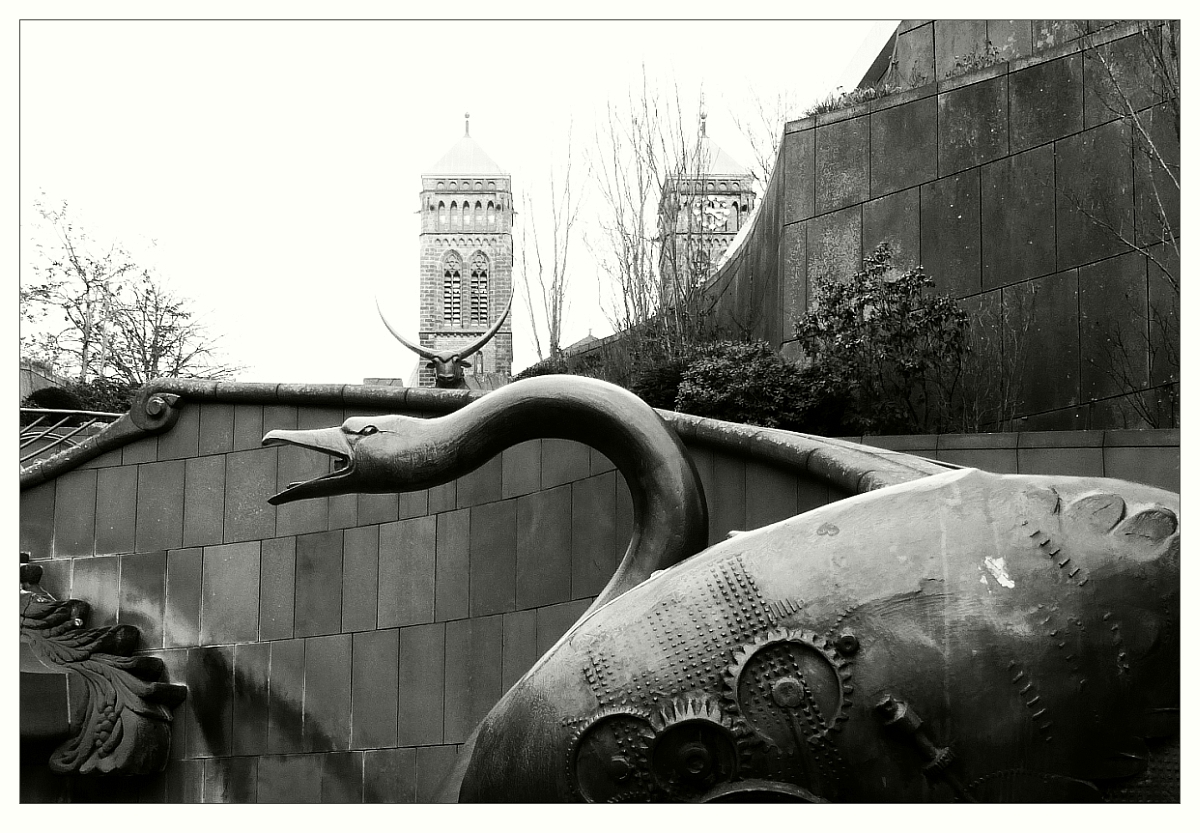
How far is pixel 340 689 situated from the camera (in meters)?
10.9

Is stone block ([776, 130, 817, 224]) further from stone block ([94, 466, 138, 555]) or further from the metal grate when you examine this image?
the metal grate

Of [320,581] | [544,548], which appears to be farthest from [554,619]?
[320,581]

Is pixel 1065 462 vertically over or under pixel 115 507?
over

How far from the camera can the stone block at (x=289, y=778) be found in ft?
35.3

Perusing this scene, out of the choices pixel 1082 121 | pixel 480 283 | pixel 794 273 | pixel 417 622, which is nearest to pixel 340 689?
pixel 417 622

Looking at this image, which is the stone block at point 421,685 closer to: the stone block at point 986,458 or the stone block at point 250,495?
the stone block at point 250,495

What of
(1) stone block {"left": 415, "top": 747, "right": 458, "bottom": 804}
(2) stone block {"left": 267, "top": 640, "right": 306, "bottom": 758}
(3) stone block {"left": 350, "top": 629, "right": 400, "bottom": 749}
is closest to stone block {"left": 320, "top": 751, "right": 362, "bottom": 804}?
(3) stone block {"left": 350, "top": 629, "right": 400, "bottom": 749}

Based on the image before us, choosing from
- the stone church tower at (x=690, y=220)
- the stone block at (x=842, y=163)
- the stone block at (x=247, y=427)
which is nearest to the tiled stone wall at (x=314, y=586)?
the stone block at (x=247, y=427)

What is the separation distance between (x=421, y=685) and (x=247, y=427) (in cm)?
275

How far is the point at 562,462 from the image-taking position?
10.2 meters

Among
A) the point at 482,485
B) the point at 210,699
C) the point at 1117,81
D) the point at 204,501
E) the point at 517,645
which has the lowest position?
the point at 210,699

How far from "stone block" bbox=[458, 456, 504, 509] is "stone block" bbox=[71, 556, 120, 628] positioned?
3.32 m

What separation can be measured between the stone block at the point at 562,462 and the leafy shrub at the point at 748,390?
5.44ft

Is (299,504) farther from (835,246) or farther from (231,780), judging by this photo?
(835,246)
